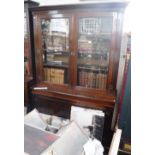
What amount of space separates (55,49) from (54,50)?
0.08ft

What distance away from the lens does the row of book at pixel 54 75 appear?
6.88ft

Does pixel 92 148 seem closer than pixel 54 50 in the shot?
Yes

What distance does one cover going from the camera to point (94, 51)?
6.28 feet

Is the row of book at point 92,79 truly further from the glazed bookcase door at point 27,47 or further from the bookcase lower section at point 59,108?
the glazed bookcase door at point 27,47

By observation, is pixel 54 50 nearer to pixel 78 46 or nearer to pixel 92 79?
pixel 78 46

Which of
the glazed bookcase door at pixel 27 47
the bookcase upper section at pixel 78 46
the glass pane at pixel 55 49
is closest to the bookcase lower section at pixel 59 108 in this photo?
the bookcase upper section at pixel 78 46

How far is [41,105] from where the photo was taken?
213 centimetres

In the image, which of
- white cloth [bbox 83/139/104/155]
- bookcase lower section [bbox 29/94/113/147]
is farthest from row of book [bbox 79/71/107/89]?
white cloth [bbox 83/139/104/155]

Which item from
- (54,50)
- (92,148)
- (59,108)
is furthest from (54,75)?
(92,148)

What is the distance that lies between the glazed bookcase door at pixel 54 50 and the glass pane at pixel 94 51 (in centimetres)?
18

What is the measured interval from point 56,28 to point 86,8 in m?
0.51
